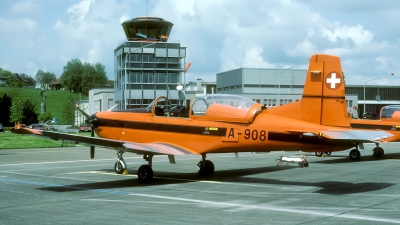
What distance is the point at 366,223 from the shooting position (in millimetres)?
8828

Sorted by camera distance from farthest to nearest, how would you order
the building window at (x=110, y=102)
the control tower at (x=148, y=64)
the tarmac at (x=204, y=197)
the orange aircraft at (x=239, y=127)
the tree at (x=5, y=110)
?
the tree at (x=5, y=110)
the building window at (x=110, y=102)
the control tower at (x=148, y=64)
the orange aircraft at (x=239, y=127)
the tarmac at (x=204, y=197)

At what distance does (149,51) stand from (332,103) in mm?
55757

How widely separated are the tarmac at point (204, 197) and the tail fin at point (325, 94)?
1.96 metres

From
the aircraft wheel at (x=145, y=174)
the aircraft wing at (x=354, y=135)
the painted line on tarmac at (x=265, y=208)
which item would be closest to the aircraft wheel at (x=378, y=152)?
the aircraft wing at (x=354, y=135)

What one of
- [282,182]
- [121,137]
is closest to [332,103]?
[282,182]

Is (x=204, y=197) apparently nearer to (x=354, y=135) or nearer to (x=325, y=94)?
(x=354, y=135)

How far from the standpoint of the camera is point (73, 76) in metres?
173

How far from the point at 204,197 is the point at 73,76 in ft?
548

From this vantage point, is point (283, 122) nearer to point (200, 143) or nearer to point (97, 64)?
point (200, 143)

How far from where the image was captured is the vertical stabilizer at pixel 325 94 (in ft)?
45.5

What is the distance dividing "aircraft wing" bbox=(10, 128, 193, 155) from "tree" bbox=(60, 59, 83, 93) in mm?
160086

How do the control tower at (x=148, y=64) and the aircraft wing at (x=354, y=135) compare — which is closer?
the aircraft wing at (x=354, y=135)

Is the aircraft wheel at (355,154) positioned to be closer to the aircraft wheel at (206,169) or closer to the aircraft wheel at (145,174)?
the aircraft wheel at (206,169)

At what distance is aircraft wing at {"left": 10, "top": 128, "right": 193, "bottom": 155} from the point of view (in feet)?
44.1
